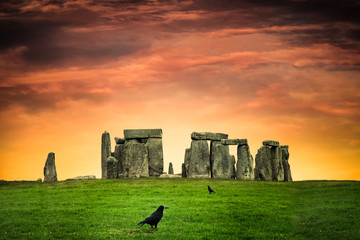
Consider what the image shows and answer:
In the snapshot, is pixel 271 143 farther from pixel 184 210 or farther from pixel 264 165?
pixel 184 210

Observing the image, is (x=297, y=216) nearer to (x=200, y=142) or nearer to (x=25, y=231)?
(x=25, y=231)

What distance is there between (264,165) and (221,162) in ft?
12.5

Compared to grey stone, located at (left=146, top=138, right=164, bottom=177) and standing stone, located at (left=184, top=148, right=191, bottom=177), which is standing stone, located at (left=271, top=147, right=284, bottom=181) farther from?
grey stone, located at (left=146, top=138, right=164, bottom=177)

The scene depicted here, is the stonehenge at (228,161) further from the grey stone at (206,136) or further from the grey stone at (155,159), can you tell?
the grey stone at (155,159)

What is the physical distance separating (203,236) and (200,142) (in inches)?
875

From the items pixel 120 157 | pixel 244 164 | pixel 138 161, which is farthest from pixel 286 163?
pixel 120 157

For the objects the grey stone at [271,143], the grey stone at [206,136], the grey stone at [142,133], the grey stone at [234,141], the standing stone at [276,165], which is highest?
the grey stone at [142,133]

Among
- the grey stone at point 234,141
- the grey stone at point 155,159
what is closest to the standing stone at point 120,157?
the grey stone at point 155,159

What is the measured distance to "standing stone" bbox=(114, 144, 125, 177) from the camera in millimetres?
42281

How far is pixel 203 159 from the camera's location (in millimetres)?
41500

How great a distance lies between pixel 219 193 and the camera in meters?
30.9

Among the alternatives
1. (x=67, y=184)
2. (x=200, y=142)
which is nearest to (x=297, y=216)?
Answer: (x=200, y=142)

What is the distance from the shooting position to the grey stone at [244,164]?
41.1 metres

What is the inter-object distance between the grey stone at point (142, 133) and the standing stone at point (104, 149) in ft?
11.3
